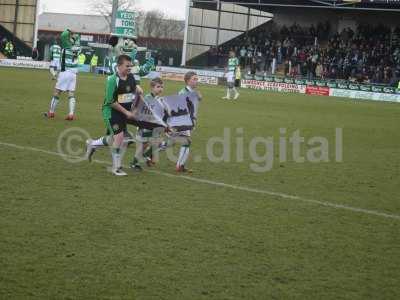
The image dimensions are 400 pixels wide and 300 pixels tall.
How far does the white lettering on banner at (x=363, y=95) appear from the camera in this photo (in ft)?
133

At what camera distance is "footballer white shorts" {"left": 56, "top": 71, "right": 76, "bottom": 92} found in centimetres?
1712

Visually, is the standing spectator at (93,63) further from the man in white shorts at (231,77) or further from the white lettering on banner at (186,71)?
the man in white shorts at (231,77)

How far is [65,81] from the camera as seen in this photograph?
17.1 meters

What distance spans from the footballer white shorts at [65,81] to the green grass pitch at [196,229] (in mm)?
4102

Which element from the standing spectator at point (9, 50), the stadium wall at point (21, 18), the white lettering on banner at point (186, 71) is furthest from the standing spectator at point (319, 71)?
the stadium wall at point (21, 18)

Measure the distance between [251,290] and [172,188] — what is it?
4.10 meters

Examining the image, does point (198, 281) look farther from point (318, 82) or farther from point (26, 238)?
point (318, 82)

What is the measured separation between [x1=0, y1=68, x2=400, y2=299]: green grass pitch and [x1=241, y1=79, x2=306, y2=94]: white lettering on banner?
31.5 m

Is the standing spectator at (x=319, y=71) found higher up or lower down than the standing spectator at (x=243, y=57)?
lower down

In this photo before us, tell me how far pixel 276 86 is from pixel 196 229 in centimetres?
3871

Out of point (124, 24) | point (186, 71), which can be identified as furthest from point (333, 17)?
point (124, 24)

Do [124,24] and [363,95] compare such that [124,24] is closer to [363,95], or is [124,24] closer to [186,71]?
[363,95]

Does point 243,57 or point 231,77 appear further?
point 243,57

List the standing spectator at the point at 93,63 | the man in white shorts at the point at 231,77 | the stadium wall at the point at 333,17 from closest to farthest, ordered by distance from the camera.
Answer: the man in white shorts at the point at 231,77 < the stadium wall at the point at 333,17 < the standing spectator at the point at 93,63
